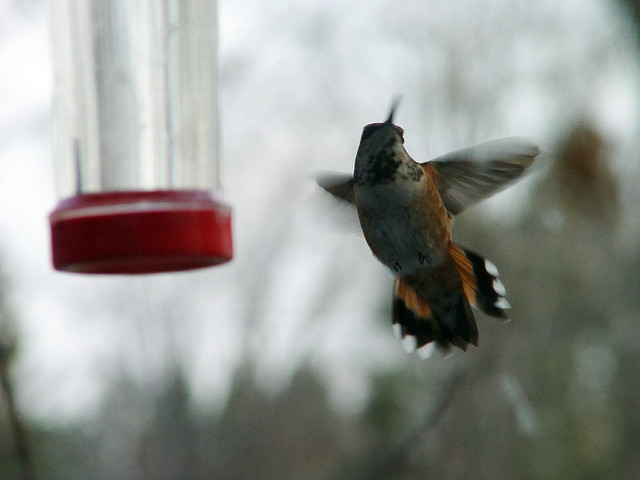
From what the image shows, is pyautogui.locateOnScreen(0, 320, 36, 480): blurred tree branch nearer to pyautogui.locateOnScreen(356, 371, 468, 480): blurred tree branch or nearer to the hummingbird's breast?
the hummingbird's breast

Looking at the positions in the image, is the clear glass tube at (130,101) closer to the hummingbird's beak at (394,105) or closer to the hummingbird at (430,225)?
the hummingbird at (430,225)

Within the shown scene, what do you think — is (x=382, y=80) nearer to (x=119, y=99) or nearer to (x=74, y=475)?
(x=119, y=99)

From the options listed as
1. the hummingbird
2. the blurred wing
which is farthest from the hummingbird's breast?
the blurred wing

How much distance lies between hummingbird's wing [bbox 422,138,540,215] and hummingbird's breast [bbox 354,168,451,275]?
0.29ft

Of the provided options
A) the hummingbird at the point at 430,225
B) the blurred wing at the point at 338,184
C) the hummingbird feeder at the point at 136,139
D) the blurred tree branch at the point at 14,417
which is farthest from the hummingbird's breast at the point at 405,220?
the blurred tree branch at the point at 14,417

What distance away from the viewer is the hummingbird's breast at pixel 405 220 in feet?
5.49

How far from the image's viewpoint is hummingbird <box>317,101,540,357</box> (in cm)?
165

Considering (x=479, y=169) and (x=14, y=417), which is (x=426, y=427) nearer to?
(x=479, y=169)

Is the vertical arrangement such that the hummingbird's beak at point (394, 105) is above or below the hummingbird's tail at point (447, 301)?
above

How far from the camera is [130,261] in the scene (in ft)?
5.15

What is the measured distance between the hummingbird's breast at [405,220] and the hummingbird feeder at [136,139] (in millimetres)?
338

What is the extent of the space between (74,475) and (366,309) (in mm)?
3471

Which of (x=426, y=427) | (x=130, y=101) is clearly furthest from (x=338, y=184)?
(x=426, y=427)

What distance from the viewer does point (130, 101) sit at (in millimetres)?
1789
